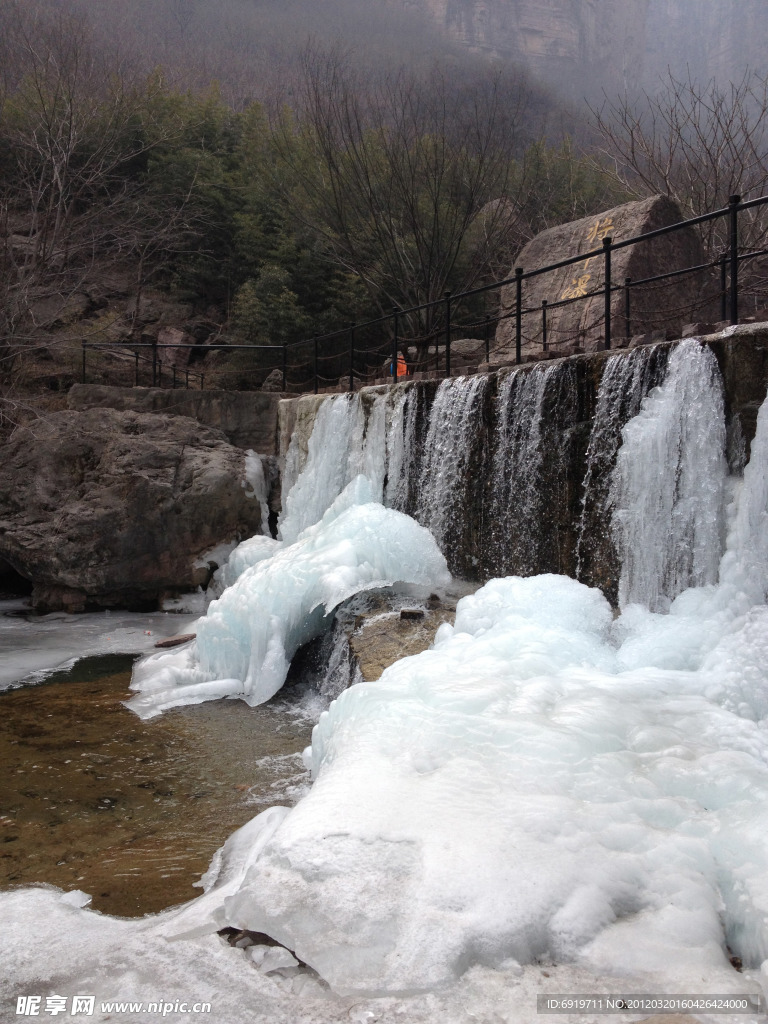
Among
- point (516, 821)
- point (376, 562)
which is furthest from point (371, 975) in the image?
point (376, 562)

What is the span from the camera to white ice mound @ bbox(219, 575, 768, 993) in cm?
232

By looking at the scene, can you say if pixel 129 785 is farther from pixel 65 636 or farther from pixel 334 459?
pixel 334 459

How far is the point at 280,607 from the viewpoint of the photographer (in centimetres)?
671

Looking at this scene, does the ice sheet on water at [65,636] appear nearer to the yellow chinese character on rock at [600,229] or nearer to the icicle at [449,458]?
the icicle at [449,458]

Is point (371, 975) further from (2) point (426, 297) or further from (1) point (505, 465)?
(2) point (426, 297)

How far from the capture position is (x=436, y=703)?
372 cm

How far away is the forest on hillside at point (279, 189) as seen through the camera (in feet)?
46.9

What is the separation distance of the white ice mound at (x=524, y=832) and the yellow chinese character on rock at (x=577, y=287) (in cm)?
835

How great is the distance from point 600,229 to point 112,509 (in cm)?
845

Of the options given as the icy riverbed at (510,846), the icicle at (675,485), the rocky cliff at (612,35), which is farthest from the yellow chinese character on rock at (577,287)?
the rocky cliff at (612,35)

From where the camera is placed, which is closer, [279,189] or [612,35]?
[279,189]

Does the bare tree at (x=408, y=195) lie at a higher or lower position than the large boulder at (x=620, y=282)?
higher

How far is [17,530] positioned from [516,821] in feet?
31.4

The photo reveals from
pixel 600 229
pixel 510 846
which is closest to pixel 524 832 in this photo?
pixel 510 846
